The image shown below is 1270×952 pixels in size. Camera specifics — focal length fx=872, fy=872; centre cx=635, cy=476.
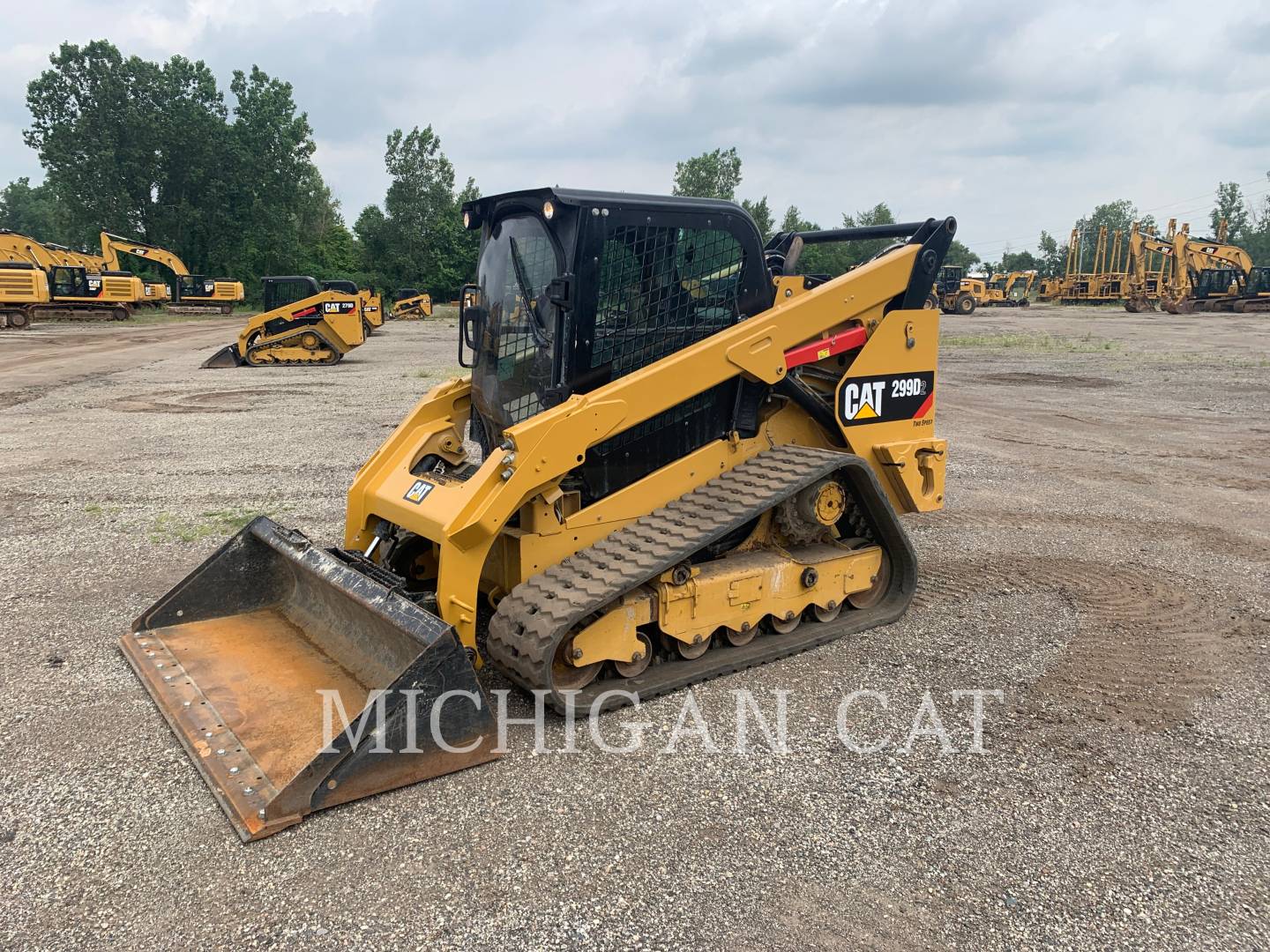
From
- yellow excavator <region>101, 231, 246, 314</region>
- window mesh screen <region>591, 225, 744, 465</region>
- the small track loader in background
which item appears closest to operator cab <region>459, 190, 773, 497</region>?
window mesh screen <region>591, 225, 744, 465</region>

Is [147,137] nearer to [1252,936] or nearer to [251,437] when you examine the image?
[251,437]

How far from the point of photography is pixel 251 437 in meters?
10.8

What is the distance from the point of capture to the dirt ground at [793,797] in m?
2.66

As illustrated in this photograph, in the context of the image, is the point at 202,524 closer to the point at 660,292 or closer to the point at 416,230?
the point at 660,292

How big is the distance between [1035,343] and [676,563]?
23.8m

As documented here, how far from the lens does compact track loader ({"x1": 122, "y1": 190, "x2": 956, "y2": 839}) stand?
3.59 metres

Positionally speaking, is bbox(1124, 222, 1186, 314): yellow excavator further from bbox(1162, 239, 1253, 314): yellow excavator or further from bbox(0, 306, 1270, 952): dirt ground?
bbox(0, 306, 1270, 952): dirt ground

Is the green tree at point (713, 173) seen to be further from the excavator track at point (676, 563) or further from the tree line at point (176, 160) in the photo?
the excavator track at point (676, 563)

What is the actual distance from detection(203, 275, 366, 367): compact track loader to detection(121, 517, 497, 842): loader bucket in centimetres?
1572

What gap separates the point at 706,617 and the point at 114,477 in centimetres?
686

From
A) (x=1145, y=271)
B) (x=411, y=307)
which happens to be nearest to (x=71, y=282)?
(x=411, y=307)

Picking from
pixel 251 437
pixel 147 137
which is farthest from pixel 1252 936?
pixel 147 137

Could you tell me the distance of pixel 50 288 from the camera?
31.0 m

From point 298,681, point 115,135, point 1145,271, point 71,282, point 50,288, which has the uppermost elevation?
point 115,135
